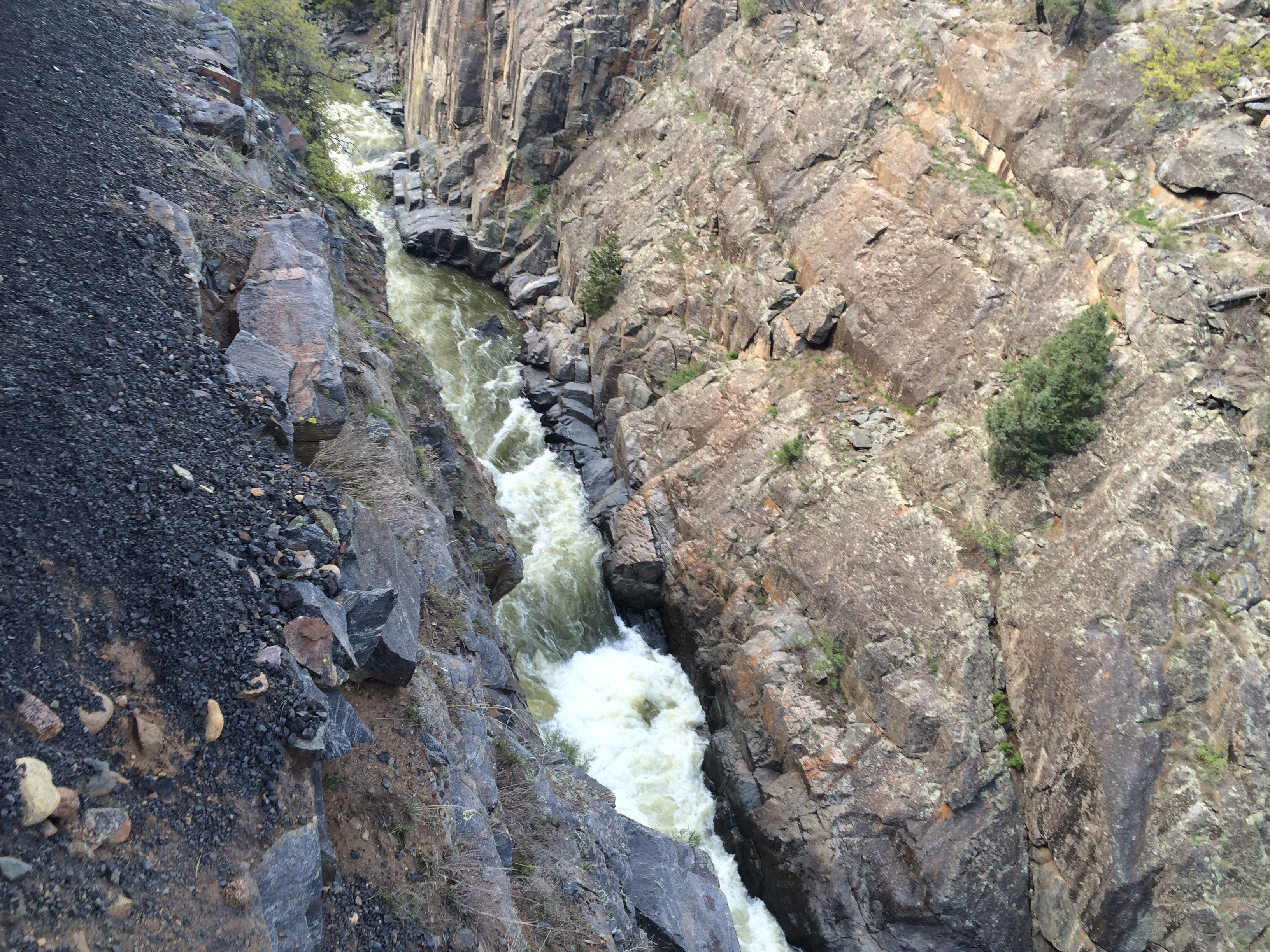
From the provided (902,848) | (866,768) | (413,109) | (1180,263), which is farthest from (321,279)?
(413,109)

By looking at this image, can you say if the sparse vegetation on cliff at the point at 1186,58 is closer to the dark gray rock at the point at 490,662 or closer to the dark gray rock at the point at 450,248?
the dark gray rock at the point at 490,662

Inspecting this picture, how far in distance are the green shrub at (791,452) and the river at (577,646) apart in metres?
5.48

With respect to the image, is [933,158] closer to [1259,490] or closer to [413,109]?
[1259,490]

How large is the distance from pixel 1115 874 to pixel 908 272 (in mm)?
12911

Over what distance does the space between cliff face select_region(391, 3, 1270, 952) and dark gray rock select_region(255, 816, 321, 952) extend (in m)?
→ 10.3

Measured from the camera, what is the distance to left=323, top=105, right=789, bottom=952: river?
1524cm

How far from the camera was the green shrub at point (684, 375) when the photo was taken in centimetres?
2189

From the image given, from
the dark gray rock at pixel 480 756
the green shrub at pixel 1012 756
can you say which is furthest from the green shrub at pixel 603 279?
the dark gray rock at pixel 480 756

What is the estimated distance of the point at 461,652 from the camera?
10.8m

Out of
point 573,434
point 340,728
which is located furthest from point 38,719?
point 573,434

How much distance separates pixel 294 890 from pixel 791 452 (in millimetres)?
14214

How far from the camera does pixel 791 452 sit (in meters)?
17.8

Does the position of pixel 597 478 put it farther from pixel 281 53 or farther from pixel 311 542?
pixel 281 53

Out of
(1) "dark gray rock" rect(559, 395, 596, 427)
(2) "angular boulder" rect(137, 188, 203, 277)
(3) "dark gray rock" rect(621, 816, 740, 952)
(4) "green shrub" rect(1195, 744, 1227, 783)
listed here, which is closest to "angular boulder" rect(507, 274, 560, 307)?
(1) "dark gray rock" rect(559, 395, 596, 427)
